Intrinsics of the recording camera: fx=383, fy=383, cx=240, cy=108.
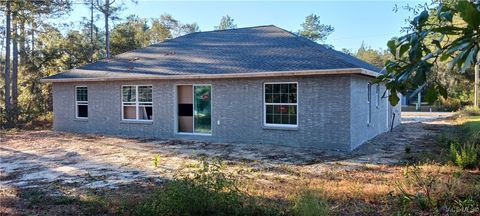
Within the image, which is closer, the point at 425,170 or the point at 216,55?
the point at 425,170

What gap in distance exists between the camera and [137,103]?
15.7 m

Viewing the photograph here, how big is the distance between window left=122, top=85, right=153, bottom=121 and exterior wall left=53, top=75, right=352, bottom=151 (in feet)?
0.79

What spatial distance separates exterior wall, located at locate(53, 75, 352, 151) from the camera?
11789 millimetres

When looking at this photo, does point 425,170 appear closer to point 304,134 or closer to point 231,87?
point 304,134

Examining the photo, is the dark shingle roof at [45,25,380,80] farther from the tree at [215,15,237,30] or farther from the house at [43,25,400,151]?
the tree at [215,15,237,30]

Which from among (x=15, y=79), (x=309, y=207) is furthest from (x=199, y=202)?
(x=15, y=79)

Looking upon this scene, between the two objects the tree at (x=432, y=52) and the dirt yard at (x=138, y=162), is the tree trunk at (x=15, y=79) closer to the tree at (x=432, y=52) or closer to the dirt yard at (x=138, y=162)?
the dirt yard at (x=138, y=162)

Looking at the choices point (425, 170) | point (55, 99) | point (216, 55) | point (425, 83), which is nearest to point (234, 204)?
point (425, 83)

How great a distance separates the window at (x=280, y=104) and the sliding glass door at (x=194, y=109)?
2.36 meters

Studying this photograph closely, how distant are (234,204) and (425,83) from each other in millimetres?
3745

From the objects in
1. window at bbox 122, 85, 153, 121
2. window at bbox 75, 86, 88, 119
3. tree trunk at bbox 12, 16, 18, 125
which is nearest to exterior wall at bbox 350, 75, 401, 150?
window at bbox 122, 85, 153, 121

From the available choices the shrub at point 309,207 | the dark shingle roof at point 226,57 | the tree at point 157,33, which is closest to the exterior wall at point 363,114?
the dark shingle roof at point 226,57

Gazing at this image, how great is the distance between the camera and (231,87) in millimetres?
13516

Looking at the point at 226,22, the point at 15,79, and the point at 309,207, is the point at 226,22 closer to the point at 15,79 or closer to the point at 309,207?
the point at 15,79
